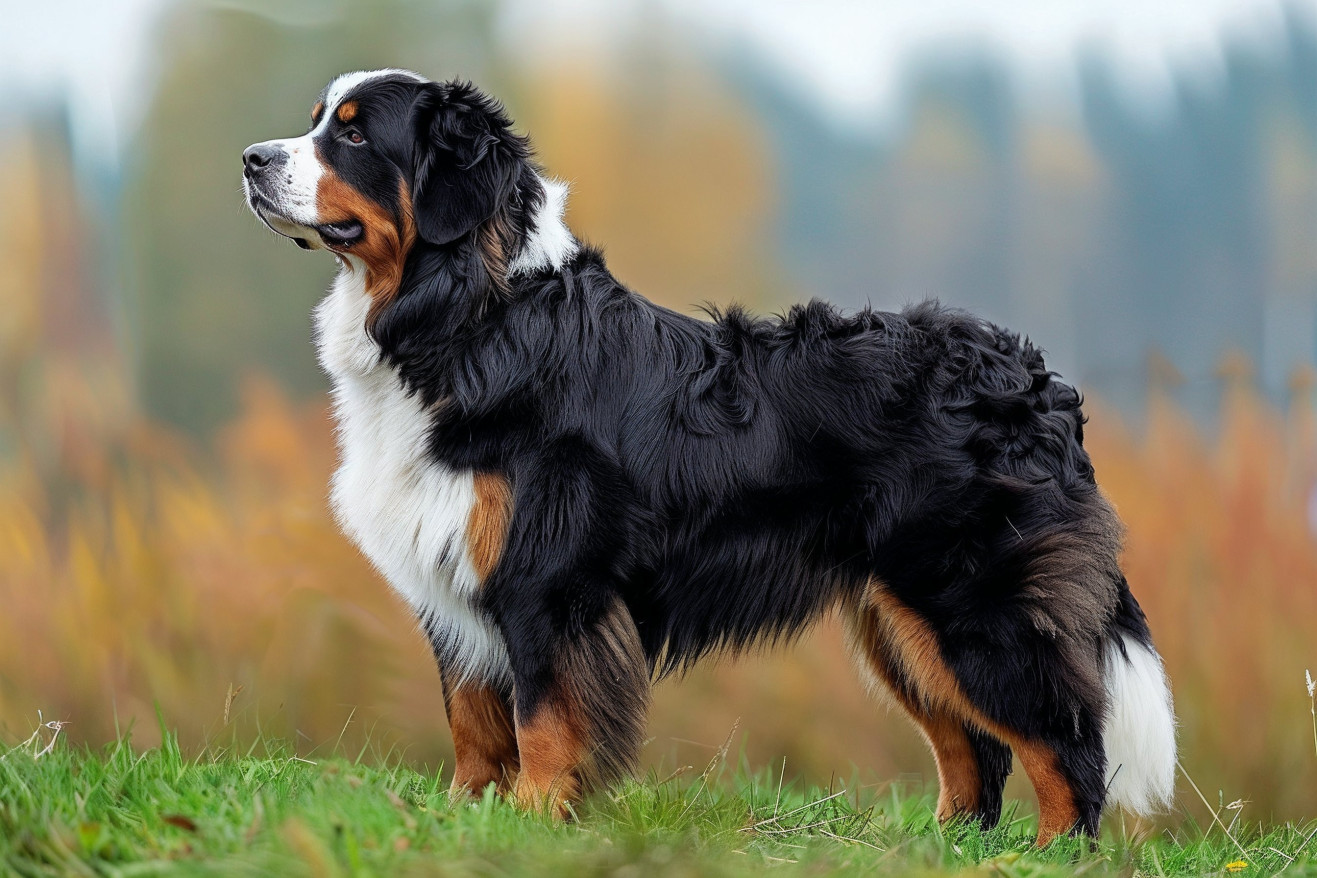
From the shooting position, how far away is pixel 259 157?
126 inches

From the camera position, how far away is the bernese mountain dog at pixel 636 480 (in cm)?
322

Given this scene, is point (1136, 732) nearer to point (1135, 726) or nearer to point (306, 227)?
point (1135, 726)

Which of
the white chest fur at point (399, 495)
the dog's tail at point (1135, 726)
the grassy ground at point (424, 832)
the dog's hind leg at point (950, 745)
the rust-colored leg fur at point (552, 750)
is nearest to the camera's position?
the grassy ground at point (424, 832)

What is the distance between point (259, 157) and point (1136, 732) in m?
3.29

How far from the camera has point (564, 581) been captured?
3.19m

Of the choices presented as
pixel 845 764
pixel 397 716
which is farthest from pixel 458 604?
pixel 845 764

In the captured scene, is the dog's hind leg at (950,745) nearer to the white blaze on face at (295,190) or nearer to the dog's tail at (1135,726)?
the dog's tail at (1135,726)

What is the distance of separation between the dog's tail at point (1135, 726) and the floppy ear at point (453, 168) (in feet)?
8.11

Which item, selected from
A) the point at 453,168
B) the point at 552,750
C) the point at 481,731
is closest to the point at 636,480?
the point at 552,750

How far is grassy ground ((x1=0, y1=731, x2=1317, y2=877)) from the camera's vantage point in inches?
85.4

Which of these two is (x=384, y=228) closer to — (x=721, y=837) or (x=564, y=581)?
(x=564, y=581)

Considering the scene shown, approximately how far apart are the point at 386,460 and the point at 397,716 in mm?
2093

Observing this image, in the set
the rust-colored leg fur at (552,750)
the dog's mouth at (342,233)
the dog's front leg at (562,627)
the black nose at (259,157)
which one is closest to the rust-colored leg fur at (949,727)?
the dog's front leg at (562,627)

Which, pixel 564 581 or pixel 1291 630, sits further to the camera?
pixel 1291 630
